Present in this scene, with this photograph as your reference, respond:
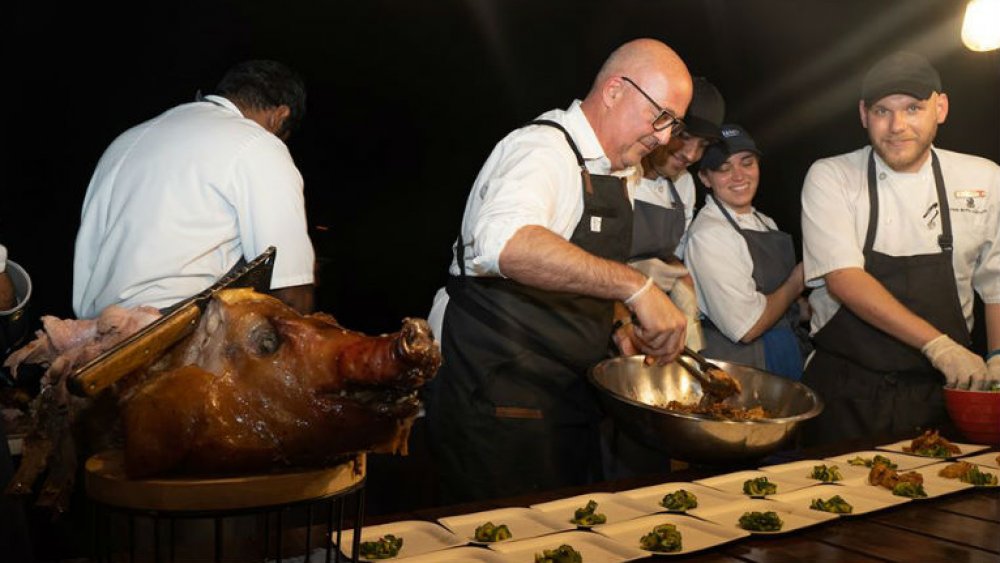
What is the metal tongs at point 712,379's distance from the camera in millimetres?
2557

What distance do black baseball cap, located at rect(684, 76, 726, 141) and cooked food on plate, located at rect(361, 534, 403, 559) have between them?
2462 millimetres

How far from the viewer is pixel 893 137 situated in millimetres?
3408

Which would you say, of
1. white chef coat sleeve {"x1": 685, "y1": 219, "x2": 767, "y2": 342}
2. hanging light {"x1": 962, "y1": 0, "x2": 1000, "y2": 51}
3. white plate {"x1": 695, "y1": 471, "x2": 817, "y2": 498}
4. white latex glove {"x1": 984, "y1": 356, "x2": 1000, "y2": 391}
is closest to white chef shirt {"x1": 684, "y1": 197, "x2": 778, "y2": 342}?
white chef coat sleeve {"x1": 685, "y1": 219, "x2": 767, "y2": 342}

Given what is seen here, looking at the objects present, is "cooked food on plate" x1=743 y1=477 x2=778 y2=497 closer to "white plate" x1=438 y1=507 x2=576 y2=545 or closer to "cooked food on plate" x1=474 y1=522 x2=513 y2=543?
"white plate" x1=438 y1=507 x2=576 y2=545

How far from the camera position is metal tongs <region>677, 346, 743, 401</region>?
2.56 m

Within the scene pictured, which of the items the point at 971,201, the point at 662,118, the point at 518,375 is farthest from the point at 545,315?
the point at 971,201

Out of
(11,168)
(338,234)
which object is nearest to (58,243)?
(11,168)

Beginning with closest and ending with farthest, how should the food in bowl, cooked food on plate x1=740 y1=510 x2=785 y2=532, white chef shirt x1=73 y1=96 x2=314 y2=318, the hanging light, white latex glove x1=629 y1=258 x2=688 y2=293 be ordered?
cooked food on plate x1=740 y1=510 x2=785 y2=532, the food in bowl, white chef shirt x1=73 y1=96 x2=314 y2=318, white latex glove x1=629 y1=258 x2=688 y2=293, the hanging light

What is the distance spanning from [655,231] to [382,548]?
2.28m

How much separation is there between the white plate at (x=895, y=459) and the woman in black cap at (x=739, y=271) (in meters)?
1.18

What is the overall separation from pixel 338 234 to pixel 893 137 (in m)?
4.43

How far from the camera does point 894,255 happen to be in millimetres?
3389

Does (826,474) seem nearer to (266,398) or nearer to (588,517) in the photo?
(588,517)

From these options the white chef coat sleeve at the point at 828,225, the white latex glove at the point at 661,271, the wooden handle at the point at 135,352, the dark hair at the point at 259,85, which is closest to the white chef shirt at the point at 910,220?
the white chef coat sleeve at the point at 828,225
